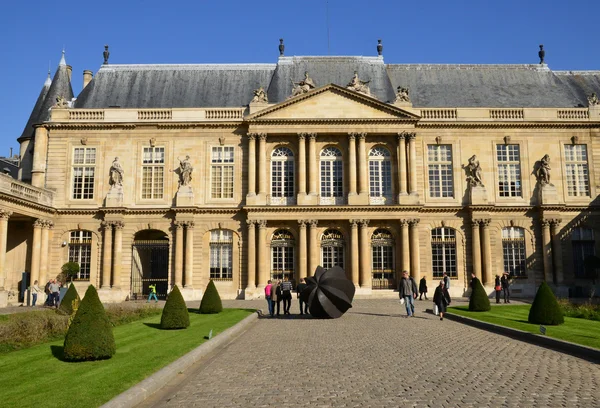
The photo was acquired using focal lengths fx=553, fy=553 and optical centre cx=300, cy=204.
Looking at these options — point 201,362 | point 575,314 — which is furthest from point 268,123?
point 201,362

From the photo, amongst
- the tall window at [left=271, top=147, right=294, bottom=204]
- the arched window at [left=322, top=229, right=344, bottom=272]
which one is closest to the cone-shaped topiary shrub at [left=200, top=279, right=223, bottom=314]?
the arched window at [left=322, top=229, right=344, bottom=272]

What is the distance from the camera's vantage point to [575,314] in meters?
20.5

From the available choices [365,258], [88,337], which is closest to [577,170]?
[365,258]

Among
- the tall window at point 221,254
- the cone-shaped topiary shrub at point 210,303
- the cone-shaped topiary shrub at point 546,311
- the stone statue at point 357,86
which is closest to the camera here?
the cone-shaped topiary shrub at point 546,311

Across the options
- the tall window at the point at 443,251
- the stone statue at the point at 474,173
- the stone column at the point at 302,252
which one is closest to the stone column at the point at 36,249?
the stone column at the point at 302,252

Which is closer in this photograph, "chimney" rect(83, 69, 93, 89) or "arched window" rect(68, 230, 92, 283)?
"arched window" rect(68, 230, 92, 283)

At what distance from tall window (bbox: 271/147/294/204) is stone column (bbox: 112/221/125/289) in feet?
31.1

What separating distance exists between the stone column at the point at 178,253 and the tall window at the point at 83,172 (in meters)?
5.97

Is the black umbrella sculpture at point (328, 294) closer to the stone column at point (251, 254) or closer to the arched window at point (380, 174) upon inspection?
the stone column at point (251, 254)

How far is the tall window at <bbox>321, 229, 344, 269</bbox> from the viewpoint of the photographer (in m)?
34.2

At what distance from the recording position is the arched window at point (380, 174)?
3475cm

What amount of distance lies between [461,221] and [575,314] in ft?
47.0

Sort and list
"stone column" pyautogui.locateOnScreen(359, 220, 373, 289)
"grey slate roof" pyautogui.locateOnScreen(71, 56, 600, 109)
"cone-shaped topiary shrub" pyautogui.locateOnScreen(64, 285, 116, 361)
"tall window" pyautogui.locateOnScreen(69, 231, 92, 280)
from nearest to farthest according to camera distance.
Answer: "cone-shaped topiary shrub" pyautogui.locateOnScreen(64, 285, 116, 361) < "stone column" pyautogui.locateOnScreen(359, 220, 373, 289) < "tall window" pyautogui.locateOnScreen(69, 231, 92, 280) < "grey slate roof" pyautogui.locateOnScreen(71, 56, 600, 109)

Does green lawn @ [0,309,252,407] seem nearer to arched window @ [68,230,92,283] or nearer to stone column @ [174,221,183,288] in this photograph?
stone column @ [174,221,183,288]
